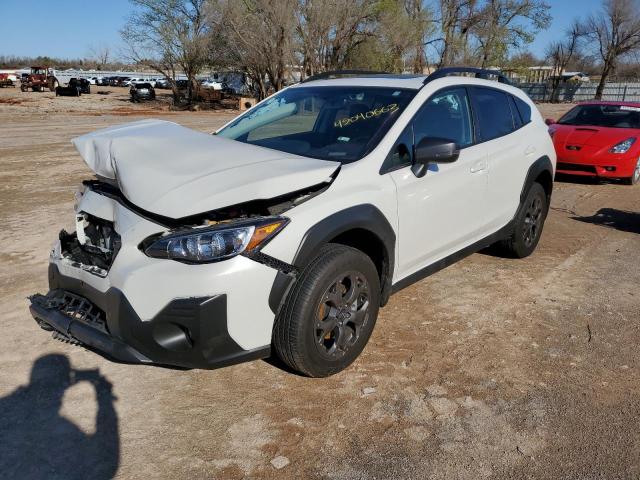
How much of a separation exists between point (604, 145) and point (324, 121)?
279 inches

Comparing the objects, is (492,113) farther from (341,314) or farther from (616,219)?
(616,219)

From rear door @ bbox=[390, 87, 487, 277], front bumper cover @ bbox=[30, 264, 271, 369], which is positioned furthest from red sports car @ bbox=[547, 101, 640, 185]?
front bumper cover @ bbox=[30, 264, 271, 369]

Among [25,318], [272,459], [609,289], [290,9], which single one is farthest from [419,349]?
[290,9]

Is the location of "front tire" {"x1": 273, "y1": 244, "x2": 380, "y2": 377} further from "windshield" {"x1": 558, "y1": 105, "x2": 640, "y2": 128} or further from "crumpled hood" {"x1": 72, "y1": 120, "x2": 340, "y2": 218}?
"windshield" {"x1": 558, "y1": 105, "x2": 640, "y2": 128}

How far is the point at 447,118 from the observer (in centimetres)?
421

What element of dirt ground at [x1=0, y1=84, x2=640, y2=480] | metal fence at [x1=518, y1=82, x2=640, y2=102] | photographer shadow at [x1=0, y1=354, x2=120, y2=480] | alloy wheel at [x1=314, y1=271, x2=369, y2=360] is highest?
metal fence at [x1=518, y1=82, x2=640, y2=102]

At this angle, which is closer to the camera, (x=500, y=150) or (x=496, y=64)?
(x=500, y=150)

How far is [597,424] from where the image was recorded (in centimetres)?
295

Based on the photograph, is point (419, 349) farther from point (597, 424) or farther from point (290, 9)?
point (290, 9)

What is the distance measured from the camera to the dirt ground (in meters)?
2.65

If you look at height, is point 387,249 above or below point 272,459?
above

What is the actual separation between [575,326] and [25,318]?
4.08m

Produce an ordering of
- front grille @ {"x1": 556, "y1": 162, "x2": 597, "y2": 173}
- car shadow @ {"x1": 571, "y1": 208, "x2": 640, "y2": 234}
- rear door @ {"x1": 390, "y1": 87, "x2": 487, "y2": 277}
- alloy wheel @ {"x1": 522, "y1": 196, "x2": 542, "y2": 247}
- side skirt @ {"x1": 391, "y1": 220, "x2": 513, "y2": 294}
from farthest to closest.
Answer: front grille @ {"x1": 556, "y1": 162, "x2": 597, "y2": 173}, car shadow @ {"x1": 571, "y1": 208, "x2": 640, "y2": 234}, alloy wheel @ {"x1": 522, "y1": 196, "x2": 542, "y2": 247}, side skirt @ {"x1": 391, "y1": 220, "x2": 513, "y2": 294}, rear door @ {"x1": 390, "y1": 87, "x2": 487, "y2": 277}

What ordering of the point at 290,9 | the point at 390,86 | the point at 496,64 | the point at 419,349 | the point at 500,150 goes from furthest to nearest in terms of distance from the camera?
the point at 496,64 → the point at 290,9 → the point at 500,150 → the point at 390,86 → the point at 419,349
